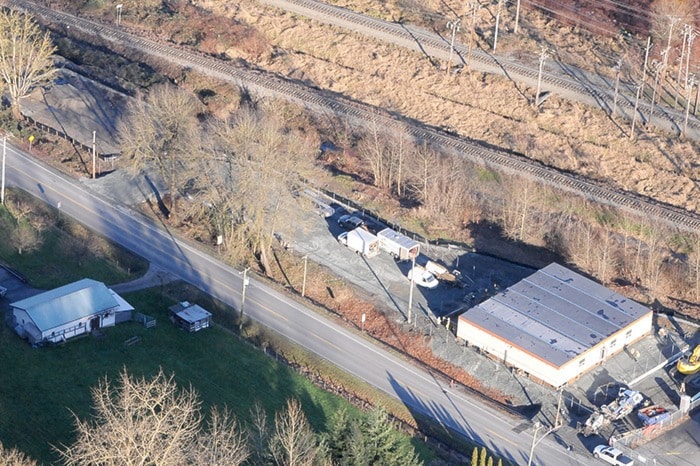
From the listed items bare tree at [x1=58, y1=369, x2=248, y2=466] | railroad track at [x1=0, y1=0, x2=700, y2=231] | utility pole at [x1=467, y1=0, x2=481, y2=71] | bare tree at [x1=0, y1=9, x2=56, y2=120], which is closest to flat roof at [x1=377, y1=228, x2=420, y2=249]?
railroad track at [x1=0, y1=0, x2=700, y2=231]

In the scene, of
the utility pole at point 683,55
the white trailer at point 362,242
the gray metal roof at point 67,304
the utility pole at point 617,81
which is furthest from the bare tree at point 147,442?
the utility pole at point 683,55

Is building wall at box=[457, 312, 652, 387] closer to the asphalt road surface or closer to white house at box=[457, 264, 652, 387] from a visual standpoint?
white house at box=[457, 264, 652, 387]

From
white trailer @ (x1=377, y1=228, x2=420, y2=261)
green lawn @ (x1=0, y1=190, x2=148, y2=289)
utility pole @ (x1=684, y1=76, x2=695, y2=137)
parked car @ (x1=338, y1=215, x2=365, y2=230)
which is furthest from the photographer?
utility pole @ (x1=684, y1=76, x2=695, y2=137)

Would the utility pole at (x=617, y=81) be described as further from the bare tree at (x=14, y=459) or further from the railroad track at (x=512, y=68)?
the bare tree at (x=14, y=459)

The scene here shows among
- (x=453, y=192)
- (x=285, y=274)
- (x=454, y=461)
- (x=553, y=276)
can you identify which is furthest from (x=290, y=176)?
(x=454, y=461)

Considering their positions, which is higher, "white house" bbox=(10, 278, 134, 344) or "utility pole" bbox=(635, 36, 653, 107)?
"utility pole" bbox=(635, 36, 653, 107)

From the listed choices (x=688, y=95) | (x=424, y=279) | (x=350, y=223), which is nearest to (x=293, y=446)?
(x=424, y=279)
